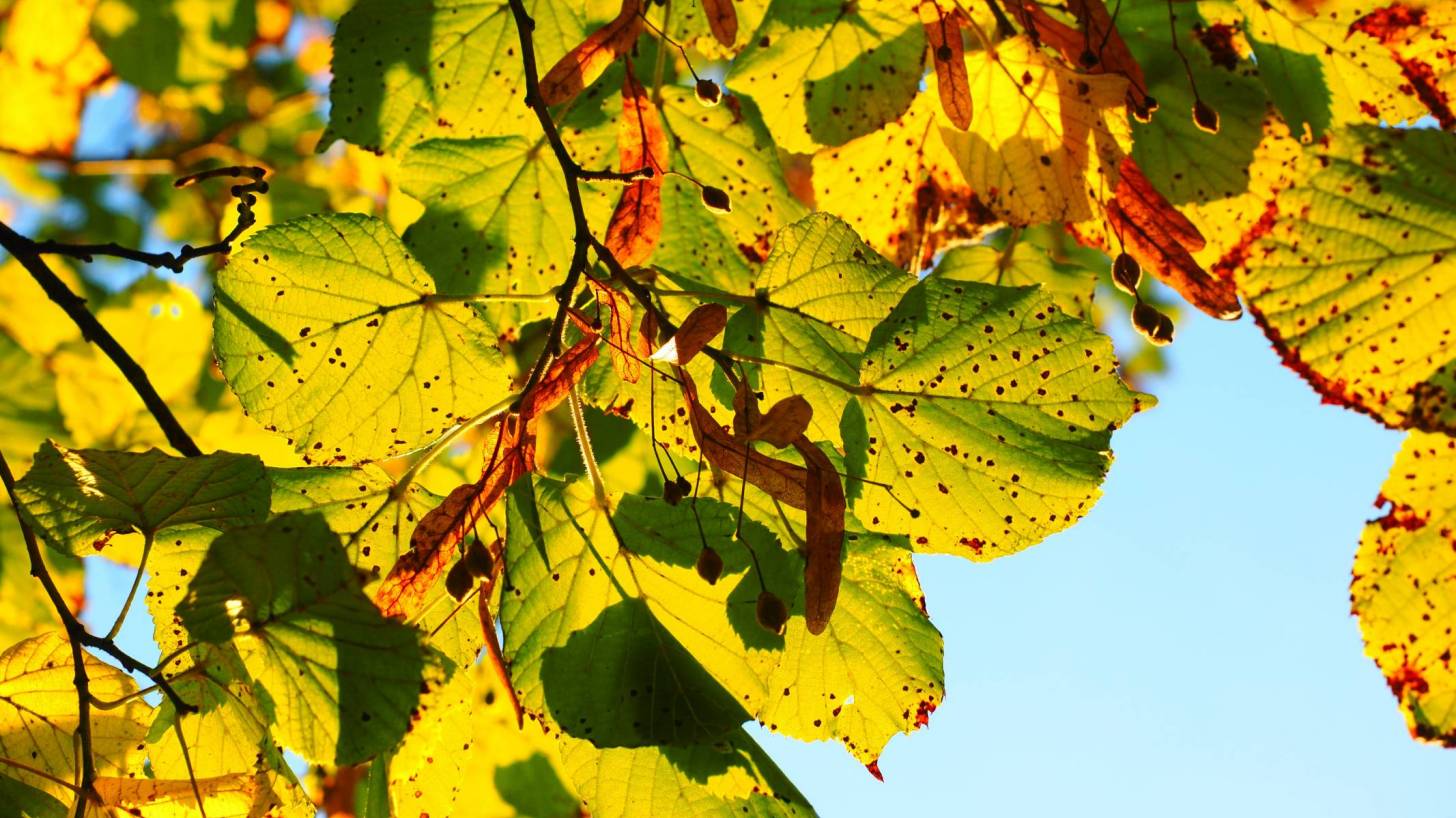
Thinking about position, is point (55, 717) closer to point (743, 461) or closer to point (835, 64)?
point (743, 461)

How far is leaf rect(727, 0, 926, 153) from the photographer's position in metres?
1.17

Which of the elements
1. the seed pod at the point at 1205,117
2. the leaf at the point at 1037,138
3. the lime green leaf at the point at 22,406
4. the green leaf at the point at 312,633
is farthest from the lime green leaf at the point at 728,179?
the lime green leaf at the point at 22,406

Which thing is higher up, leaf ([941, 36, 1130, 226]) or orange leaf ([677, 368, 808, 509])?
leaf ([941, 36, 1130, 226])

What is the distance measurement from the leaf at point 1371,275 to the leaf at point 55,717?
113 centimetres

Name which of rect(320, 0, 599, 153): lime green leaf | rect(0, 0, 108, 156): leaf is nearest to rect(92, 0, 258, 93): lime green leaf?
rect(0, 0, 108, 156): leaf

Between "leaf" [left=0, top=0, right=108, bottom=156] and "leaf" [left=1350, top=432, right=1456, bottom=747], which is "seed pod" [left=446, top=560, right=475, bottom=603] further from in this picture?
"leaf" [left=0, top=0, right=108, bottom=156]

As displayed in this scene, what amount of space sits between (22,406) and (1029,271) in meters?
1.89

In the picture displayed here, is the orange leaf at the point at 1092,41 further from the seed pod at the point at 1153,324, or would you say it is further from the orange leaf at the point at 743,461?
the orange leaf at the point at 743,461

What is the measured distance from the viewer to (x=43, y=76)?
11.2 feet

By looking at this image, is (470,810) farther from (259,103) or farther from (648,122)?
(259,103)

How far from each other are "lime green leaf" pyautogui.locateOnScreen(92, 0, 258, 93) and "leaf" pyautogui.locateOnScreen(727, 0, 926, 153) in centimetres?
204

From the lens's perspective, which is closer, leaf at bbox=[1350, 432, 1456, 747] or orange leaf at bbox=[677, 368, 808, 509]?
orange leaf at bbox=[677, 368, 808, 509]

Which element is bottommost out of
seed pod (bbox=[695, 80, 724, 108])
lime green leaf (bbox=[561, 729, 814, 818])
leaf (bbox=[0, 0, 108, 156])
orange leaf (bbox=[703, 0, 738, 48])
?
lime green leaf (bbox=[561, 729, 814, 818])

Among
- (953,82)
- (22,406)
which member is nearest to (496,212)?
(953,82)
